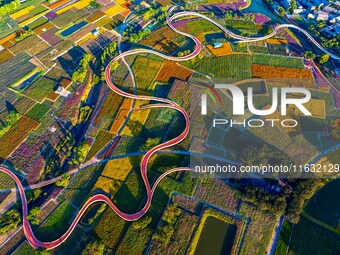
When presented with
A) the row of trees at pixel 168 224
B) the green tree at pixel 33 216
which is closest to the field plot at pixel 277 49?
the row of trees at pixel 168 224

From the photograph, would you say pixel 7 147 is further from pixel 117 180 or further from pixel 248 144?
pixel 248 144

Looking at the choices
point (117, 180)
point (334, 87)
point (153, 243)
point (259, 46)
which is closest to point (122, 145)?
point (117, 180)

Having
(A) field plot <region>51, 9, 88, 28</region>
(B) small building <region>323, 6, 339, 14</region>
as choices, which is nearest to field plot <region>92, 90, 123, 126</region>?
(A) field plot <region>51, 9, 88, 28</region>

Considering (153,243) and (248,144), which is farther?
(248,144)

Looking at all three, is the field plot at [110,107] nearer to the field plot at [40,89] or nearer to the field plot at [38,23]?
the field plot at [40,89]

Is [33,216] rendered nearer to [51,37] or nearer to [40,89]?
[40,89]

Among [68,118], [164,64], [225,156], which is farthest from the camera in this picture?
[164,64]
